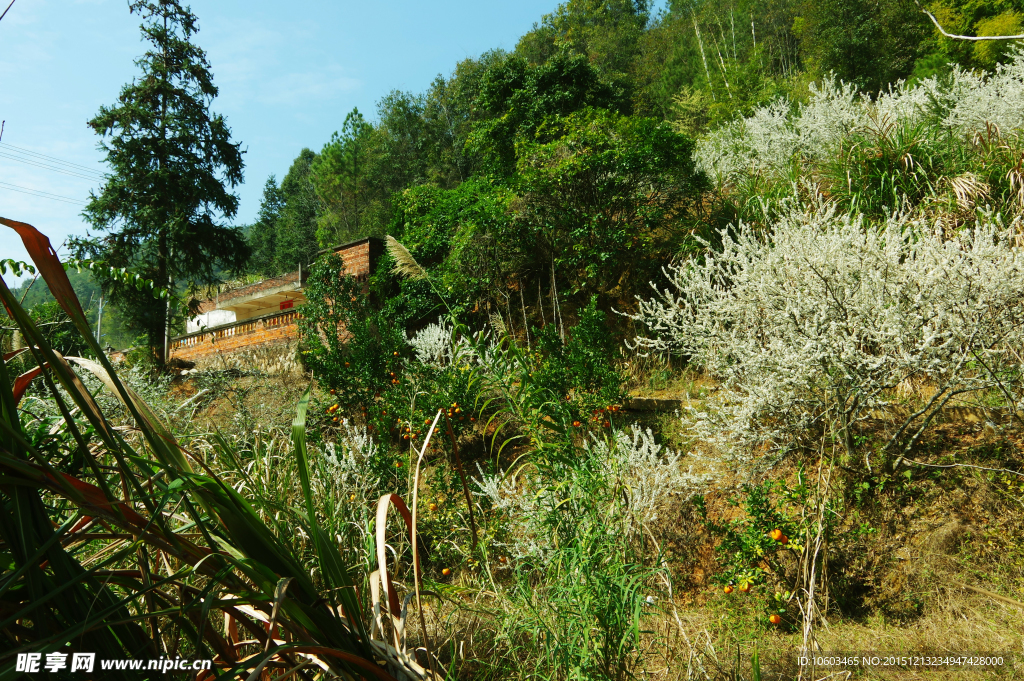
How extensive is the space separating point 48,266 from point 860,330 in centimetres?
431

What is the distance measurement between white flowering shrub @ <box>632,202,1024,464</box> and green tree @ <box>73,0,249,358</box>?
44.4 feet

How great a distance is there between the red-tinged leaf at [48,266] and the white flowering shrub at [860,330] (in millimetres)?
3788

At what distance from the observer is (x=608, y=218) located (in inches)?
333

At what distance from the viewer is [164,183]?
14266 mm

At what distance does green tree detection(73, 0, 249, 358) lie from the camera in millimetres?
13984

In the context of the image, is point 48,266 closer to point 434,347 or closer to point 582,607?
point 582,607

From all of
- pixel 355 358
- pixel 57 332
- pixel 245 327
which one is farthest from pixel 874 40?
pixel 57 332

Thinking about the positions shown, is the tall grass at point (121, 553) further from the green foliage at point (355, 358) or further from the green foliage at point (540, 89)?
the green foliage at point (540, 89)

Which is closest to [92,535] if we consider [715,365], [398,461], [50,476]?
[50,476]

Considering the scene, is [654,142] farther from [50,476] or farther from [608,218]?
[50,476]

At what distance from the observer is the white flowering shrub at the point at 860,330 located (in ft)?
11.8

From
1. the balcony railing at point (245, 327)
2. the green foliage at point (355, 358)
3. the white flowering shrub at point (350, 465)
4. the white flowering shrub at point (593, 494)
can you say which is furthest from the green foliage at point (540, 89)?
the white flowering shrub at point (593, 494)

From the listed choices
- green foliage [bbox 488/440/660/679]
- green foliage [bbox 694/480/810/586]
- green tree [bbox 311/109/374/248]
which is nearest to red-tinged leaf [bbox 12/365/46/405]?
green foliage [bbox 488/440/660/679]

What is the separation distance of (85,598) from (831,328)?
403 centimetres
